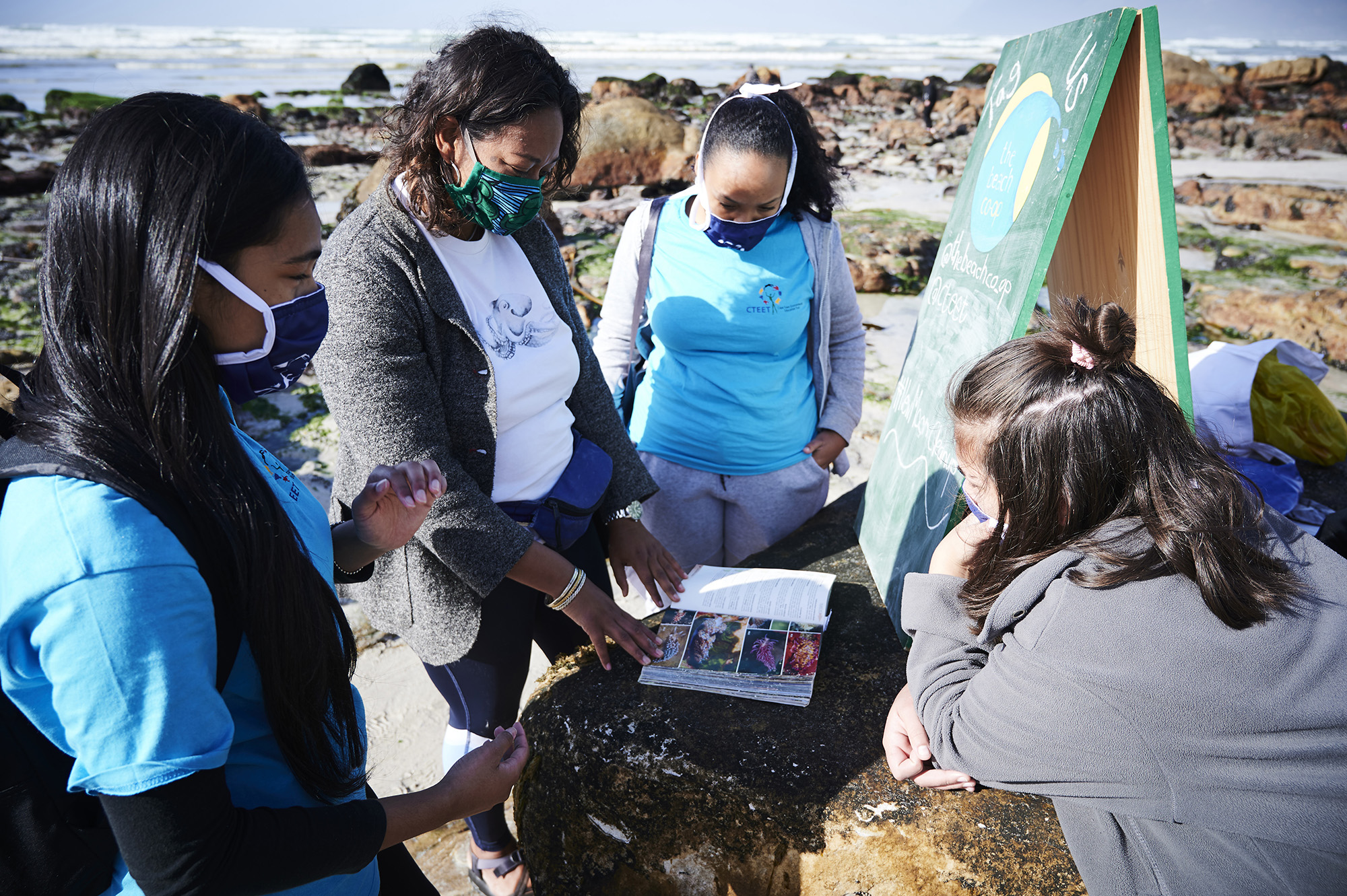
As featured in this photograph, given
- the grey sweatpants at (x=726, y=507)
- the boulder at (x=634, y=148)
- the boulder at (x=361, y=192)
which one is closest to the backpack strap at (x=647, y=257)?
→ the grey sweatpants at (x=726, y=507)

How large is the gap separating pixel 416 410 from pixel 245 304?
550mm

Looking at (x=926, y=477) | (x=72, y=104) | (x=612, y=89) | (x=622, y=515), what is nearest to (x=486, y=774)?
(x=622, y=515)

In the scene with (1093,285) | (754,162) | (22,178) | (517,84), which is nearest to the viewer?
(517,84)

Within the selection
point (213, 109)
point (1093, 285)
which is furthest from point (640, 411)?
point (213, 109)

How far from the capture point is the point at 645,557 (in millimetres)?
2227

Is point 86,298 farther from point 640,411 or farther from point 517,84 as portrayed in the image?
point 640,411

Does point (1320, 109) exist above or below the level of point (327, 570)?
above

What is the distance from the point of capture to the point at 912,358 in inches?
103

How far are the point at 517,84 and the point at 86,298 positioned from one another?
103cm

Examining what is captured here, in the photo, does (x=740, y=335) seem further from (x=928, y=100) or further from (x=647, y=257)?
(x=928, y=100)

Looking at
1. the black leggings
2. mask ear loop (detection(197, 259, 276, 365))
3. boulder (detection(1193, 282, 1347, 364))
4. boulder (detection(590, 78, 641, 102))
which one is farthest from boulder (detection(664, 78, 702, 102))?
mask ear loop (detection(197, 259, 276, 365))

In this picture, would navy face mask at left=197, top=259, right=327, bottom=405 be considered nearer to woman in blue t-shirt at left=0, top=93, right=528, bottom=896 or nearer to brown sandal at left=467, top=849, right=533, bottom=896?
woman in blue t-shirt at left=0, top=93, right=528, bottom=896

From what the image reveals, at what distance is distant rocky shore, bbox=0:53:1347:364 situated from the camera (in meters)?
7.18

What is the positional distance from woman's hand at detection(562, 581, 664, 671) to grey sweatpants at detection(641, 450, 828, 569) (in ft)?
2.61
